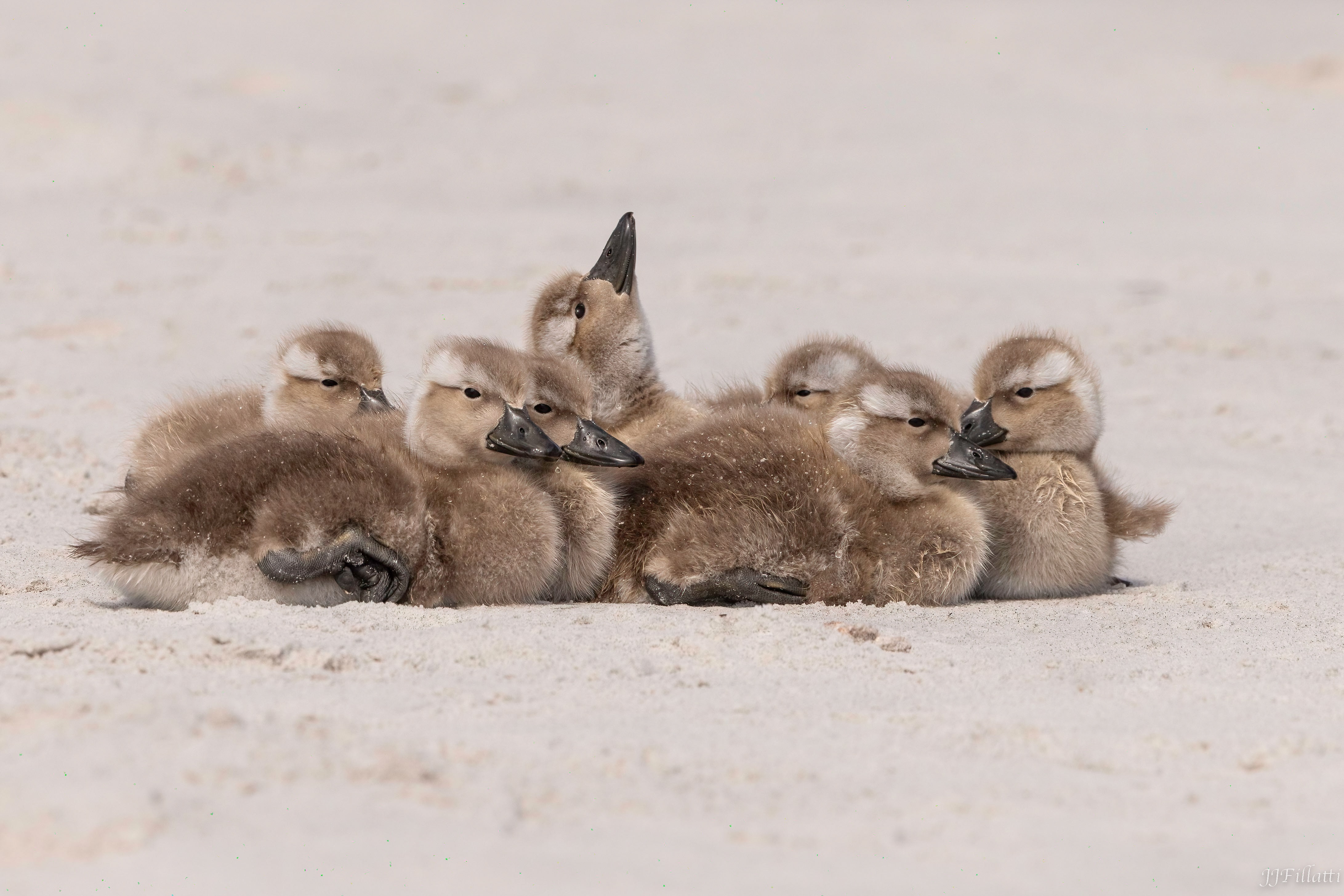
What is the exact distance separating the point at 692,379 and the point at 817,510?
5061 millimetres

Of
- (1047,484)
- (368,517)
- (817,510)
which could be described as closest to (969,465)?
(1047,484)

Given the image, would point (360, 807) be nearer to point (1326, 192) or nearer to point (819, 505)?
point (819, 505)

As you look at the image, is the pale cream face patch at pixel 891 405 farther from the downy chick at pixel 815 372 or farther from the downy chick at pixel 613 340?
the downy chick at pixel 613 340

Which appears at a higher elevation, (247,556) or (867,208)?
(867,208)

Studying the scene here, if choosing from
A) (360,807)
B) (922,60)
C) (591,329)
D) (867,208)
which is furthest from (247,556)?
(922,60)

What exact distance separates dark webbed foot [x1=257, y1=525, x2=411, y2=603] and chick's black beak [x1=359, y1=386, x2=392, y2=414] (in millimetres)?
1541

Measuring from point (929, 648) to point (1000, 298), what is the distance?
30.6ft

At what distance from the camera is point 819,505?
19.8 feet

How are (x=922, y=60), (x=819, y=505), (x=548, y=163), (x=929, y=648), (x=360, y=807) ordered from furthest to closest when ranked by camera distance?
(x=922, y=60)
(x=548, y=163)
(x=819, y=505)
(x=929, y=648)
(x=360, y=807)

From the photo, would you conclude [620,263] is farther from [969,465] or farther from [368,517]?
[368,517]
